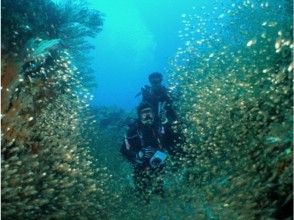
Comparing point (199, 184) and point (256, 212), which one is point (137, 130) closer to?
point (199, 184)

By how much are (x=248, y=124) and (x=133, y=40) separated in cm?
9401

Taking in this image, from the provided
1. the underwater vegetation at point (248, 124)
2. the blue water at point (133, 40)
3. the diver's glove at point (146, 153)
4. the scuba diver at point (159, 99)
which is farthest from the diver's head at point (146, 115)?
the blue water at point (133, 40)

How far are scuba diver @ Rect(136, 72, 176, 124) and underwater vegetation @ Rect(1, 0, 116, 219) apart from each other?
1.36m

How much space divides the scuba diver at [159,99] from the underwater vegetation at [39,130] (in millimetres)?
1363

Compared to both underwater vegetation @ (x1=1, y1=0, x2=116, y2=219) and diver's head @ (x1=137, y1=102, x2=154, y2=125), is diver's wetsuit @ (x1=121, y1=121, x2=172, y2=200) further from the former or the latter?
underwater vegetation @ (x1=1, y1=0, x2=116, y2=219)

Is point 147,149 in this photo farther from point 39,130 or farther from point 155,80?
point 39,130

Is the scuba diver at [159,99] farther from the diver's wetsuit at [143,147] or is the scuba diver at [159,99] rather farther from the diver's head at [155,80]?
the diver's wetsuit at [143,147]

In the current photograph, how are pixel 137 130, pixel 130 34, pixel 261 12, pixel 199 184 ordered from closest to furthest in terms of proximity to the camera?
pixel 199 184 → pixel 261 12 → pixel 137 130 → pixel 130 34

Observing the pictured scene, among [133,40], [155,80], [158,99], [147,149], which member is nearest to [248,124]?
[147,149]

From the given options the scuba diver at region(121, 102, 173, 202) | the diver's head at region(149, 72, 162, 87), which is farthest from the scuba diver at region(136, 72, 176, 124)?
the scuba diver at region(121, 102, 173, 202)

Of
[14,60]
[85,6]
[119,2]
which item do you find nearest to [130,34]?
[119,2]

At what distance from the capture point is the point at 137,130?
788 centimetres

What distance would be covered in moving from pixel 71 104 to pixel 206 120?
2.43 m

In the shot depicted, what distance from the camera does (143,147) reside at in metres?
Result: 7.79
